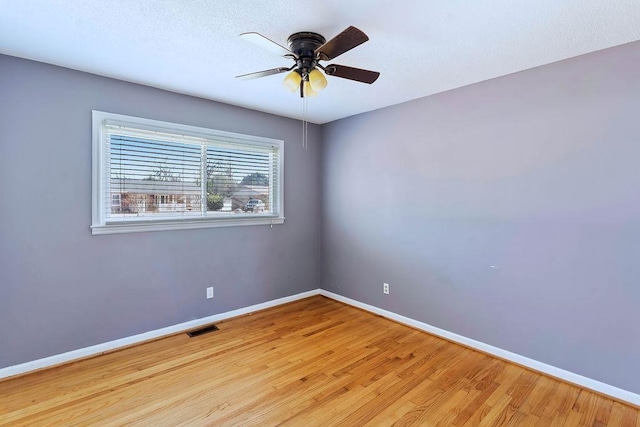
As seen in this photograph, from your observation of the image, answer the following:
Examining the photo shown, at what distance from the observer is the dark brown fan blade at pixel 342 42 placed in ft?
5.03

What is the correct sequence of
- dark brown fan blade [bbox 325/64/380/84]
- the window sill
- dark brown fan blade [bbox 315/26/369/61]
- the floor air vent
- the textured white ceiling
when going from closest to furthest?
dark brown fan blade [bbox 315/26/369/61], the textured white ceiling, dark brown fan blade [bbox 325/64/380/84], the window sill, the floor air vent

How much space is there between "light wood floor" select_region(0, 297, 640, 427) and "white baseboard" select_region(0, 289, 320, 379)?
73mm

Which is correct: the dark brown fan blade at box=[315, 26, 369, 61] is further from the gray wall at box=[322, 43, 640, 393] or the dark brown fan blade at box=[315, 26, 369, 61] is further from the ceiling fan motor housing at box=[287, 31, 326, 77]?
the gray wall at box=[322, 43, 640, 393]

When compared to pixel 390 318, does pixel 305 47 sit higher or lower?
higher

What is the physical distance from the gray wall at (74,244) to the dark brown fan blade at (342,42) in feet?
6.14

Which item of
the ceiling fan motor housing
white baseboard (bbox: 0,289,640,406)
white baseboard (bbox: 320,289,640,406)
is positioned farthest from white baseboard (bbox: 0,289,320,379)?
the ceiling fan motor housing

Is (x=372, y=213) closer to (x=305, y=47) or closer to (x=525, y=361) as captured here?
(x=525, y=361)

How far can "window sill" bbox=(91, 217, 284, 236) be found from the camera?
2.66 m

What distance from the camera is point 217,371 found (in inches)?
94.3

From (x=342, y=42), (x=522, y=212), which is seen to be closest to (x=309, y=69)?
(x=342, y=42)

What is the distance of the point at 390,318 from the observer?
3.44 meters

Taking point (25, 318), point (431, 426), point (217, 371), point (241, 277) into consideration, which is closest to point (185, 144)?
point (241, 277)

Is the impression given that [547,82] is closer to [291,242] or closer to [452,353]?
[452,353]

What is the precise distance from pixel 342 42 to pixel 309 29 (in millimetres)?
396
